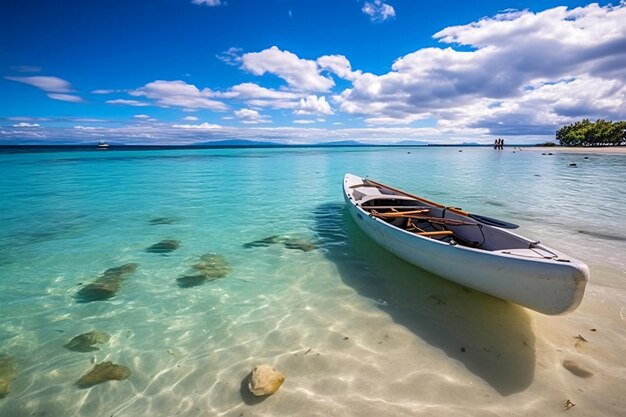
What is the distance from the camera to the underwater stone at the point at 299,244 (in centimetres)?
1040

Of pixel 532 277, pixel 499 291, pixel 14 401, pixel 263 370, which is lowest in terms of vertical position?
pixel 14 401

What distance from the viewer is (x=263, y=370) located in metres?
4.76

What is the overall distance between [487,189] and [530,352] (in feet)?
69.0

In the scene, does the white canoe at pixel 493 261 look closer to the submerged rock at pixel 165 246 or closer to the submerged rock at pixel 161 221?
the submerged rock at pixel 165 246

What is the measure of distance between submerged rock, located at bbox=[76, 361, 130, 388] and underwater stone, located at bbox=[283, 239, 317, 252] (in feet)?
19.8

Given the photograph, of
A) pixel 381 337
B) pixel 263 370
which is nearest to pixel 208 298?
pixel 263 370

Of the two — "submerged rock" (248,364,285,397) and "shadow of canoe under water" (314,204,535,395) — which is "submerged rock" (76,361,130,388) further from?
"shadow of canoe under water" (314,204,535,395)

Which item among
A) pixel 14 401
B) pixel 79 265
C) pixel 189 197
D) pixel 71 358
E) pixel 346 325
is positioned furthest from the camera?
pixel 189 197

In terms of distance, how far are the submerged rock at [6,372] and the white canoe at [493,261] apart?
780 centimetres

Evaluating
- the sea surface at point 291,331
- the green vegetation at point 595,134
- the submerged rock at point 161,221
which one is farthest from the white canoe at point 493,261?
the green vegetation at point 595,134

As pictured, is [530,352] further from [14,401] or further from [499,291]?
[14,401]

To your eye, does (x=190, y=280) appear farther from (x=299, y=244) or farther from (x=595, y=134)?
(x=595, y=134)

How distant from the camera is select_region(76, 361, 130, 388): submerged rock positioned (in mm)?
4902

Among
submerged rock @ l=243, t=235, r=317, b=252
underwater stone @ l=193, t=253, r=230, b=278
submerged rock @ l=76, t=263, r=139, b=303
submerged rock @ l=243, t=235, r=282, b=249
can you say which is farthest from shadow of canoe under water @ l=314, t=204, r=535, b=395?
submerged rock @ l=76, t=263, r=139, b=303
